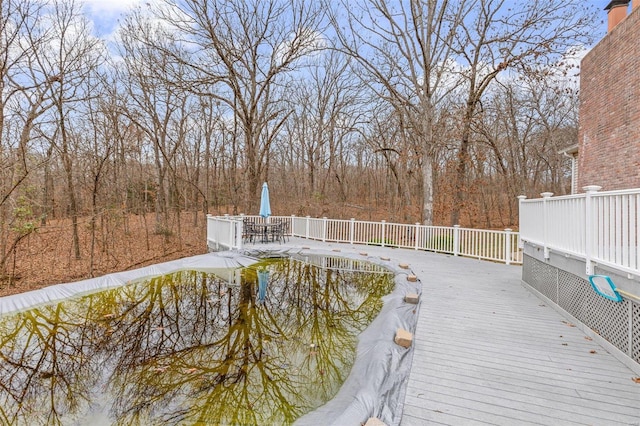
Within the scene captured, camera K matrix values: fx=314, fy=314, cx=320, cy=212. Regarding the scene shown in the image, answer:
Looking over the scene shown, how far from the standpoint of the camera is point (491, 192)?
67.3 feet

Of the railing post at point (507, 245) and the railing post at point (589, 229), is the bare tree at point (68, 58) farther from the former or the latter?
the railing post at point (507, 245)

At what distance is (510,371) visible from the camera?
2842 millimetres

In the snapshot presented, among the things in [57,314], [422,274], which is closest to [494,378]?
[422,274]

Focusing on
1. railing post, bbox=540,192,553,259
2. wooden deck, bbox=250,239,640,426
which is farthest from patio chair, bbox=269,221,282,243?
railing post, bbox=540,192,553,259

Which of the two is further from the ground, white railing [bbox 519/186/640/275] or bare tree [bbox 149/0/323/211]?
bare tree [bbox 149/0/323/211]

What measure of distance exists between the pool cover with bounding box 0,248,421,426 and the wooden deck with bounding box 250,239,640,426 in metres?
0.13

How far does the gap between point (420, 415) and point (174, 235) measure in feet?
47.6

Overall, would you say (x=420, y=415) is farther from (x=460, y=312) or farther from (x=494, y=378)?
(x=460, y=312)

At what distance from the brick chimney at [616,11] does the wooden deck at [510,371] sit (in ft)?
22.7

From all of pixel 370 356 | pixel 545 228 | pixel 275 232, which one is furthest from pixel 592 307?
pixel 275 232

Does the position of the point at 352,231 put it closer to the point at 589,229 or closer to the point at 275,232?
the point at 275,232

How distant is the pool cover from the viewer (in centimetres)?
220

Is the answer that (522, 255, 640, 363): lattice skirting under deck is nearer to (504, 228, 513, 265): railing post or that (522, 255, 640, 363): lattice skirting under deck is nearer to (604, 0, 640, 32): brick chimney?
(504, 228, 513, 265): railing post

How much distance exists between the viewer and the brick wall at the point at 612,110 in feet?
19.0
